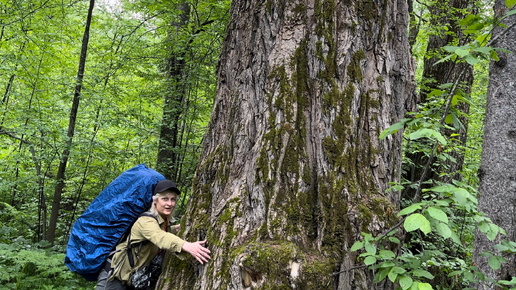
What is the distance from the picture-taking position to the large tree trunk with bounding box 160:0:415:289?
80.3 inches

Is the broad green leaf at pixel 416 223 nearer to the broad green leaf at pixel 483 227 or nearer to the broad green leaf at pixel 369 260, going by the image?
the broad green leaf at pixel 369 260

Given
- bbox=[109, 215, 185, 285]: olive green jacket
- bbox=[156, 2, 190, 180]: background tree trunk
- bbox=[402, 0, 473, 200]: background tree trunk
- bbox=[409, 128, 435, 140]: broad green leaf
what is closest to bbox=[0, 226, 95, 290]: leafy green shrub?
bbox=[156, 2, 190, 180]: background tree trunk

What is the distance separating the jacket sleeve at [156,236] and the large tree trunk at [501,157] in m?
3.61

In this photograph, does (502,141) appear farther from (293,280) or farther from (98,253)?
(98,253)

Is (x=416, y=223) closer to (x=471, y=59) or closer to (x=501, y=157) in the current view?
(x=471, y=59)

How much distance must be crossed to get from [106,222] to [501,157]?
4545 millimetres

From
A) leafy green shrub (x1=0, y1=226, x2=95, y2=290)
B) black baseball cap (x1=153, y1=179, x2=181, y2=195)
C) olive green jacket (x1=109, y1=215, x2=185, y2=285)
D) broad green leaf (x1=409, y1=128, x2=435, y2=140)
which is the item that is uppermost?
broad green leaf (x1=409, y1=128, x2=435, y2=140)

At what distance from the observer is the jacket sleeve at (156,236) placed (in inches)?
91.5

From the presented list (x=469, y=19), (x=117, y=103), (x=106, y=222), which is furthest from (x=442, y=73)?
(x=117, y=103)

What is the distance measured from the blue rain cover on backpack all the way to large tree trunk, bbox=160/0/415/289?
2.59 feet

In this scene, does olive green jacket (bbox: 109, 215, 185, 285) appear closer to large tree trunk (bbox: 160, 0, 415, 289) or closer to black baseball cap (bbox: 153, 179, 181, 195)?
black baseball cap (bbox: 153, 179, 181, 195)

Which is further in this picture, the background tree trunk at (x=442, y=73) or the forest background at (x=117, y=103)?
the background tree trunk at (x=442, y=73)

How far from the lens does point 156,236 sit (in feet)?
8.43

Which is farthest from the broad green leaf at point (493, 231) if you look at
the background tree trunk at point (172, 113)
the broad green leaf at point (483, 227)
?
the background tree trunk at point (172, 113)
